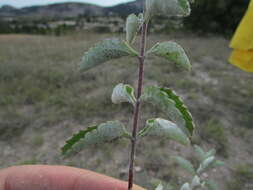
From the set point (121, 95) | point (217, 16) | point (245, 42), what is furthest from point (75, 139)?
point (217, 16)

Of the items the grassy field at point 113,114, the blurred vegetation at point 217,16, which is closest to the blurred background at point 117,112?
the grassy field at point 113,114

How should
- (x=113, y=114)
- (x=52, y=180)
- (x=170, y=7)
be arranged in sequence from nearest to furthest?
(x=170, y=7) → (x=52, y=180) → (x=113, y=114)

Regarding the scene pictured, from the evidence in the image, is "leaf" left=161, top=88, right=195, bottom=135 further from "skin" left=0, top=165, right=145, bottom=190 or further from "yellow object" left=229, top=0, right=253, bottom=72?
"skin" left=0, top=165, right=145, bottom=190

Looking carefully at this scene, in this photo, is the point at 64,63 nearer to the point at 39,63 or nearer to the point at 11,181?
the point at 39,63

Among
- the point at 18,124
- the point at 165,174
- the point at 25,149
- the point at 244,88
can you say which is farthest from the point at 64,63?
the point at 165,174

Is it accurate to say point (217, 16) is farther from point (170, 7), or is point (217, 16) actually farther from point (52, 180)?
point (170, 7)

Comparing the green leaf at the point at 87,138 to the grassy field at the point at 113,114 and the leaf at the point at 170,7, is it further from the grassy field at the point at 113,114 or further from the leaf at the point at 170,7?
the grassy field at the point at 113,114

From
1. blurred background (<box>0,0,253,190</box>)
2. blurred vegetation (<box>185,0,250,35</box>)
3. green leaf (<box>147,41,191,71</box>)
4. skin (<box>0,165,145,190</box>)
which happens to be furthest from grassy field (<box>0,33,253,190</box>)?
blurred vegetation (<box>185,0,250,35</box>)
